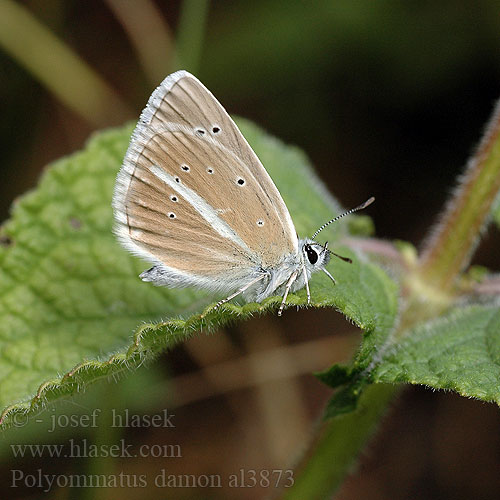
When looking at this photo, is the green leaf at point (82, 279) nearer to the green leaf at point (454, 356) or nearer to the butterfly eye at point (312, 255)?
the butterfly eye at point (312, 255)

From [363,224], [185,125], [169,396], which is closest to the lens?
[185,125]

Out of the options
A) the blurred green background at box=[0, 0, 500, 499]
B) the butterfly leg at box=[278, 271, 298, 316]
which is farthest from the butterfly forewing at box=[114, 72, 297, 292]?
the blurred green background at box=[0, 0, 500, 499]

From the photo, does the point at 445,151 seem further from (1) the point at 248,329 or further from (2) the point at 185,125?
(2) the point at 185,125

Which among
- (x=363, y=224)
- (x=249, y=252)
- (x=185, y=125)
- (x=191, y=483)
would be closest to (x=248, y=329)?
(x=191, y=483)

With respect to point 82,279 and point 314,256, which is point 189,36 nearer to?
point 82,279

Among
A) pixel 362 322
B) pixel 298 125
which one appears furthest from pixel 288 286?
pixel 298 125

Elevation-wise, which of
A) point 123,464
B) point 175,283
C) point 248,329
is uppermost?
point 175,283
